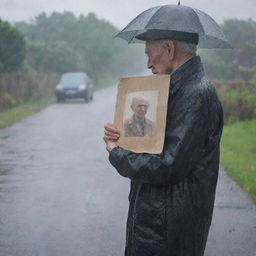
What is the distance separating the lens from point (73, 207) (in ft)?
22.4

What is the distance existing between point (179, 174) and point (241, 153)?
28.3 ft

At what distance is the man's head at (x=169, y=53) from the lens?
2625 mm

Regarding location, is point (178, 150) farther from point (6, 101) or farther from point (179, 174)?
point (6, 101)

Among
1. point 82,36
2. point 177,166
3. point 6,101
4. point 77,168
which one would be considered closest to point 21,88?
point 6,101

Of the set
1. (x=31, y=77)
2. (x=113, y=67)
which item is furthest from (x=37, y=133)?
(x=113, y=67)

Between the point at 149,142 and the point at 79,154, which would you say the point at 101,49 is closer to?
the point at 79,154

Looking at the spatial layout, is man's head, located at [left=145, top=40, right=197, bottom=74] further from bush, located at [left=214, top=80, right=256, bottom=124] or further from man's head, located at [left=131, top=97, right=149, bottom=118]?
bush, located at [left=214, top=80, right=256, bottom=124]

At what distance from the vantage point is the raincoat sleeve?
2.46 m

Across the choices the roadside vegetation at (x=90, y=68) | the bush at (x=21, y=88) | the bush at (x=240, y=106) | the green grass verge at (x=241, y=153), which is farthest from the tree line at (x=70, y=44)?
the green grass verge at (x=241, y=153)

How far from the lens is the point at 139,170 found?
250cm

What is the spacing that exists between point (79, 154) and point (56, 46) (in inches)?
1155

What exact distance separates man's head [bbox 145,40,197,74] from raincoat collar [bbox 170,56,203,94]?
0.10 feet

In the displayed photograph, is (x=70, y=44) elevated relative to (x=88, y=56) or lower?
elevated

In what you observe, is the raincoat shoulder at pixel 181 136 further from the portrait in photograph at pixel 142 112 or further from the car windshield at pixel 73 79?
the car windshield at pixel 73 79
